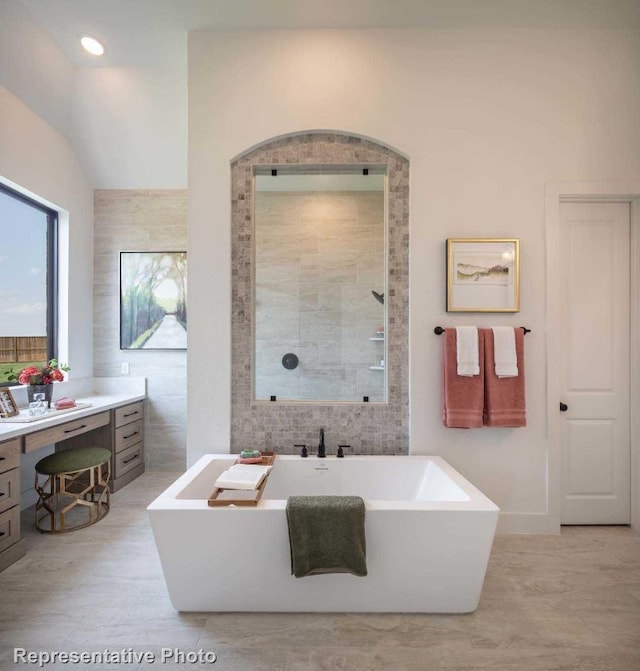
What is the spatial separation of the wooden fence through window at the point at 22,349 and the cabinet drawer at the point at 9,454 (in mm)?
1077

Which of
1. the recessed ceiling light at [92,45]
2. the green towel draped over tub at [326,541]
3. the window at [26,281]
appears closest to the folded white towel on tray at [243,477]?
the green towel draped over tub at [326,541]

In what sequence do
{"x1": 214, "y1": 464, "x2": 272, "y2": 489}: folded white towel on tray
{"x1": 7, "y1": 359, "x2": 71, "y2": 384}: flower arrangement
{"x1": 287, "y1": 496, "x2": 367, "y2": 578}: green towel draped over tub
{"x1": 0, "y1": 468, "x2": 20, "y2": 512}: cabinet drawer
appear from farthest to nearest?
{"x1": 7, "y1": 359, "x2": 71, "y2": 384}: flower arrangement
{"x1": 0, "y1": 468, "x2": 20, "y2": 512}: cabinet drawer
{"x1": 214, "y1": 464, "x2": 272, "y2": 489}: folded white towel on tray
{"x1": 287, "y1": 496, "x2": 367, "y2": 578}: green towel draped over tub

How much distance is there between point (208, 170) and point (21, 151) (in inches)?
64.1

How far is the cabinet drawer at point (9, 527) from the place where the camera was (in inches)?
82.9

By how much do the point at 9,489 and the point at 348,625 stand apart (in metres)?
2.00

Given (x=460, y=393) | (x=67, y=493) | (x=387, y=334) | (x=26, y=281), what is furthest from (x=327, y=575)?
(x=26, y=281)

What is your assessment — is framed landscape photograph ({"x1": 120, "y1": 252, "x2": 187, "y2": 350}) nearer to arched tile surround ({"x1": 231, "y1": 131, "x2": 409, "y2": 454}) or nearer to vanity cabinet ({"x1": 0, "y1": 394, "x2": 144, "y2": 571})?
vanity cabinet ({"x1": 0, "y1": 394, "x2": 144, "y2": 571})

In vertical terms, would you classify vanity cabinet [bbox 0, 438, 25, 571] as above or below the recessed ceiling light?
below

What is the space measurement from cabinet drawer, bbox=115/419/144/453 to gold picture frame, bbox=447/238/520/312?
9.59ft

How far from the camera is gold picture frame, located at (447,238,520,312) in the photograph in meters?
2.43

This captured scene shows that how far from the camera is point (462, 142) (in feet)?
8.05

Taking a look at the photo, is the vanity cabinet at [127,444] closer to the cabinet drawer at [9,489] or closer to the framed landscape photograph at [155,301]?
the framed landscape photograph at [155,301]

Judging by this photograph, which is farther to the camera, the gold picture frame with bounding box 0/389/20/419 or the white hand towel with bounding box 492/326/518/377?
the gold picture frame with bounding box 0/389/20/419

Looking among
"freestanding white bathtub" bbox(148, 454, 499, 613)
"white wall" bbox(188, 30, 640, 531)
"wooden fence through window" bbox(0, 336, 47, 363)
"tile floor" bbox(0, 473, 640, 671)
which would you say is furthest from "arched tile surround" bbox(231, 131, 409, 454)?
"wooden fence through window" bbox(0, 336, 47, 363)
